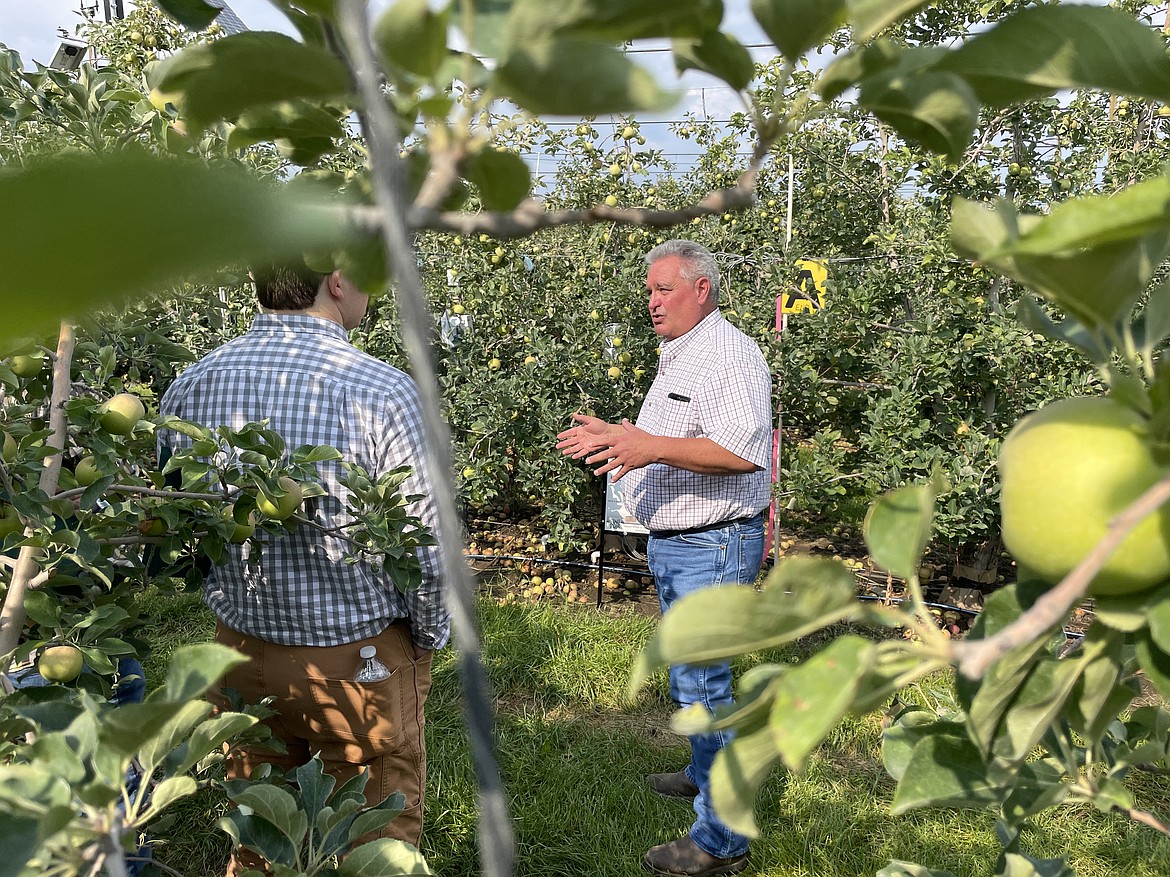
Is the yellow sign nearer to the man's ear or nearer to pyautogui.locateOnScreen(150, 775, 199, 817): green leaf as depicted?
the man's ear

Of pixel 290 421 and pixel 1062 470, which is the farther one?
pixel 290 421

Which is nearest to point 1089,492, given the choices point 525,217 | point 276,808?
point 525,217

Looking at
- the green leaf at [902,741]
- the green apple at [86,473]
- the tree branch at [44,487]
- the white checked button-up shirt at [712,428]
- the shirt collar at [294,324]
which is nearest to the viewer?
the green leaf at [902,741]

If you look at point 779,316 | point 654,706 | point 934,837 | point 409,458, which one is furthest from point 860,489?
point 409,458

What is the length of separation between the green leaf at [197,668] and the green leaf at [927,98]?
0.42 m

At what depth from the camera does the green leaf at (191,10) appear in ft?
1.47

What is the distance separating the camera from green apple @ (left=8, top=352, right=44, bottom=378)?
121 cm

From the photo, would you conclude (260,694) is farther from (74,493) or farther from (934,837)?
(934,837)

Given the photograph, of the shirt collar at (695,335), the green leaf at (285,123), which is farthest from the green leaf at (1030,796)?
the shirt collar at (695,335)

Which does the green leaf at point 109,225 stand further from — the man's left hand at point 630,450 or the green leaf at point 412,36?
the man's left hand at point 630,450

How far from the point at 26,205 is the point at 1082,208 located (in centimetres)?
33

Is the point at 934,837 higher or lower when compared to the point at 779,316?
lower

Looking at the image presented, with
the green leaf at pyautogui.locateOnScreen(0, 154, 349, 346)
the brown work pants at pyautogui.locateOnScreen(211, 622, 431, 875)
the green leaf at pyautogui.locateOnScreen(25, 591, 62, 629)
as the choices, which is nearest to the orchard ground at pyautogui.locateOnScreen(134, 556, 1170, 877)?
the brown work pants at pyautogui.locateOnScreen(211, 622, 431, 875)

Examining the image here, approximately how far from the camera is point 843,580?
1.23 ft
